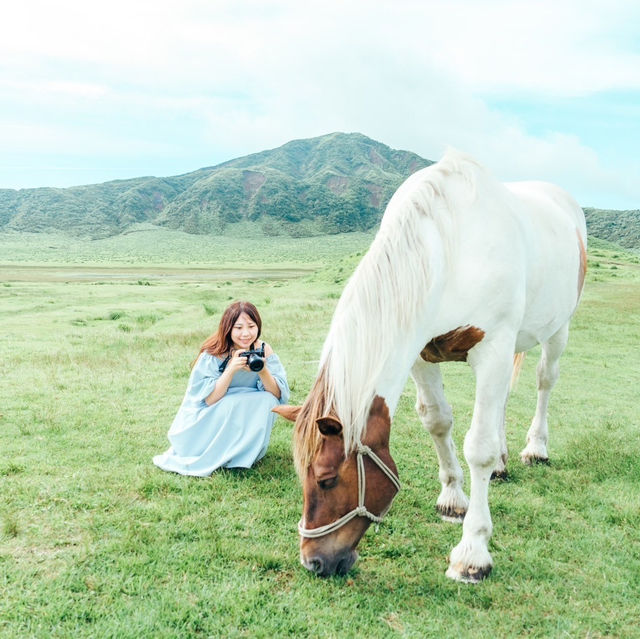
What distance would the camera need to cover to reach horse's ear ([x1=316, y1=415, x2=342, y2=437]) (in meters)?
2.72

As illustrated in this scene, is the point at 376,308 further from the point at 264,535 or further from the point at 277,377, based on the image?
the point at 277,377

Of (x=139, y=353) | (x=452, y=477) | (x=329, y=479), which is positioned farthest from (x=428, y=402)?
(x=139, y=353)

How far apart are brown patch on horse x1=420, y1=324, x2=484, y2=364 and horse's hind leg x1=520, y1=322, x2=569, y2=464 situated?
2.19m

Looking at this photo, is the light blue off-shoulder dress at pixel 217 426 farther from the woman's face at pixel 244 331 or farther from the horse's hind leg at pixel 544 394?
the horse's hind leg at pixel 544 394

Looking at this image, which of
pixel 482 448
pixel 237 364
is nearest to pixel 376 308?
pixel 482 448

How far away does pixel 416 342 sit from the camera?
309 centimetres

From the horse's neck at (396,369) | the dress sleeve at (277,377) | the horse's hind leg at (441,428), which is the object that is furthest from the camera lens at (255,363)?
the horse's neck at (396,369)

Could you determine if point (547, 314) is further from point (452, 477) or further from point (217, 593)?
point (217, 593)

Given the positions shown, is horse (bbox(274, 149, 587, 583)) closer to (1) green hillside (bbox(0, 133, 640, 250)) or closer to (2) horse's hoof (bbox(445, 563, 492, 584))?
(2) horse's hoof (bbox(445, 563, 492, 584))

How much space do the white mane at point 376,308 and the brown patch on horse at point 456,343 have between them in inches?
15.4

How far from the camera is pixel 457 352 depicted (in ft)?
11.2

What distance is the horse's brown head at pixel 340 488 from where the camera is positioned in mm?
2873

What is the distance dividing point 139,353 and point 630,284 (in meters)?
16.5

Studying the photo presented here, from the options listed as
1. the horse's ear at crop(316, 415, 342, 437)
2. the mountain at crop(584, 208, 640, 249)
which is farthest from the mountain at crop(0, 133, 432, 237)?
the horse's ear at crop(316, 415, 342, 437)
